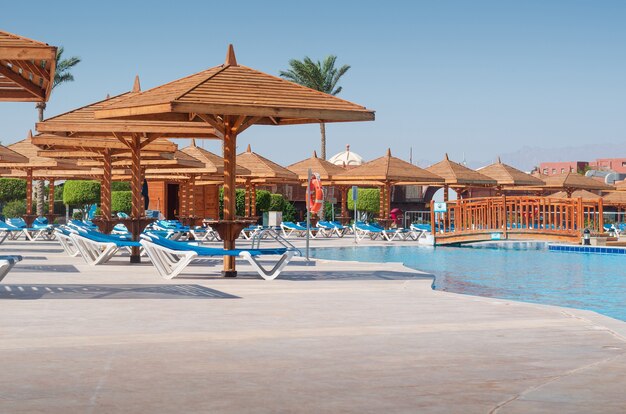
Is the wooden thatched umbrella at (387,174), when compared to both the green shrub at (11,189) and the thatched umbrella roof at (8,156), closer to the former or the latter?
the thatched umbrella roof at (8,156)

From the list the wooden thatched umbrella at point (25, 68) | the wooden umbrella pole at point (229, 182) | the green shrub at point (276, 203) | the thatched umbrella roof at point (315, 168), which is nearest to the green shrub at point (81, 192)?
the green shrub at point (276, 203)

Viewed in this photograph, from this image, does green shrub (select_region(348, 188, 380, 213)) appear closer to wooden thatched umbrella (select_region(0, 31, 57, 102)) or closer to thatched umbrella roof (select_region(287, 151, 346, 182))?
thatched umbrella roof (select_region(287, 151, 346, 182))

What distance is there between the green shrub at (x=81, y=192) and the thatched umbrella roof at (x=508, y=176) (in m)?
18.8

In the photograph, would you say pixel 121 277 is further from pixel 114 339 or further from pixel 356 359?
pixel 356 359

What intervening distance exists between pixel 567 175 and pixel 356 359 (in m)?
36.8

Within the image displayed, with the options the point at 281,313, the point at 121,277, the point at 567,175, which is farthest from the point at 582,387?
the point at 567,175

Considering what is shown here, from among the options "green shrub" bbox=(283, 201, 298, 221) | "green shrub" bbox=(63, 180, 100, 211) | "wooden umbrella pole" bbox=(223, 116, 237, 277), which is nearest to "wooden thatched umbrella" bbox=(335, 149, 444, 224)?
"green shrub" bbox=(283, 201, 298, 221)

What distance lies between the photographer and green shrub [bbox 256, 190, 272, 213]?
43.6m

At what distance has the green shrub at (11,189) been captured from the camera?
160 ft

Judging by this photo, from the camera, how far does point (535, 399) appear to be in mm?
4609

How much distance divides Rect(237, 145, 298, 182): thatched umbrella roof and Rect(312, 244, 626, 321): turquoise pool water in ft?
20.2

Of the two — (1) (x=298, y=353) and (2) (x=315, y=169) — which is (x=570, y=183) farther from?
(1) (x=298, y=353)

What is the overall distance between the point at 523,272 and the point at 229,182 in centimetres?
685

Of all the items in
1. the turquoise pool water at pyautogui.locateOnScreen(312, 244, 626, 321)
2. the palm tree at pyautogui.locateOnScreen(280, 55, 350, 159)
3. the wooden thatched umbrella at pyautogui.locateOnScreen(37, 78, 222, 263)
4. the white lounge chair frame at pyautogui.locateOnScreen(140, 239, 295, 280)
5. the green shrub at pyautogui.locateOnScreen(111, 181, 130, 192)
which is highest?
the palm tree at pyautogui.locateOnScreen(280, 55, 350, 159)
